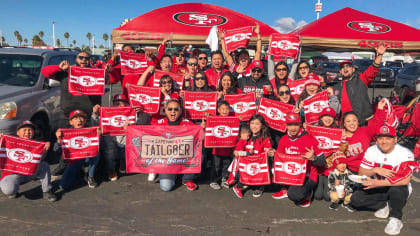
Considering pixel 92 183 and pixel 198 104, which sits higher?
pixel 198 104

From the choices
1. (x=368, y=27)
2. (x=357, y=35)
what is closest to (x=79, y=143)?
(x=357, y=35)

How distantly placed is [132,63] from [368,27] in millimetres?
5695

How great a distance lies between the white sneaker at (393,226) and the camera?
149 inches

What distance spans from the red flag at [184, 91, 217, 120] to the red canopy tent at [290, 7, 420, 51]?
10.1ft

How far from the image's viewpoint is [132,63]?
20.8 feet

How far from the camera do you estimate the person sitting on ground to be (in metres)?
4.53

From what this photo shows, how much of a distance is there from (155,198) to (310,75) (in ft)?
11.6

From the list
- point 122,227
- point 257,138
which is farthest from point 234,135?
point 122,227

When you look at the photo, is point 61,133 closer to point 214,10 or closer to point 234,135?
point 234,135

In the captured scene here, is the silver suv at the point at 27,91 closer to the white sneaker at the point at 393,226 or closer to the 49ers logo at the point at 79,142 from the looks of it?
the 49ers logo at the point at 79,142

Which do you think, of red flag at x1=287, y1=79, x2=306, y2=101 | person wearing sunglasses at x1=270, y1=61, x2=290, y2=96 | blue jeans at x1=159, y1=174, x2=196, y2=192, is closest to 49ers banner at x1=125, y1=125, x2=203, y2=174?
blue jeans at x1=159, y1=174, x2=196, y2=192

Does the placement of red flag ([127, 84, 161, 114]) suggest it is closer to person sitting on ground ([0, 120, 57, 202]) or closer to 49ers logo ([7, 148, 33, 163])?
person sitting on ground ([0, 120, 57, 202])

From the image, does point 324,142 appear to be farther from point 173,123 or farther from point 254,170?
point 173,123

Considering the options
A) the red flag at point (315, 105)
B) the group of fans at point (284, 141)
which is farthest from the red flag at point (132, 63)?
the red flag at point (315, 105)
